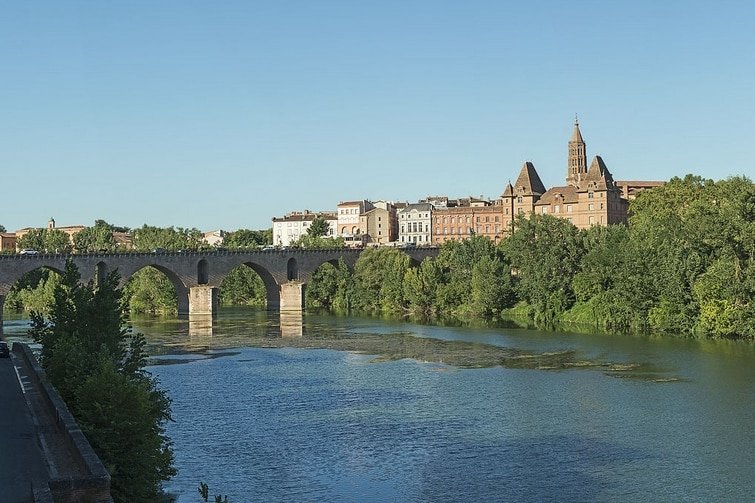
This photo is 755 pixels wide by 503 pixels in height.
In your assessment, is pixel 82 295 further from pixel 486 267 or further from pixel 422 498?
pixel 486 267

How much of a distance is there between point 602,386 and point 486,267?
43.6m

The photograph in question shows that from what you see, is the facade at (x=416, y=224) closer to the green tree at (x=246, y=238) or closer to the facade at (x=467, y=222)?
the facade at (x=467, y=222)

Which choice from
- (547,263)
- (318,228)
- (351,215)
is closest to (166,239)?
(318,228)

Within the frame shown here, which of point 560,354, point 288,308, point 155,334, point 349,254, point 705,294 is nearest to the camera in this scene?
point 560,354

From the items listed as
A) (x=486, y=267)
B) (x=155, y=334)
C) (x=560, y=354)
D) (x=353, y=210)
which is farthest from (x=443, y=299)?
(x=353, y=210)

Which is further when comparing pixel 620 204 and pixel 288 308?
pixel 620 204

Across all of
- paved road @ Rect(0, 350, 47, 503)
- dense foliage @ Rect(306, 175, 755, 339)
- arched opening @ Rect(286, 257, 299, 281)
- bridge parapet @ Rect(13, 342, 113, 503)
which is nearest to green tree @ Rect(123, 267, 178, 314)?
arched opening @ Rect(286, 257, 299, 281)

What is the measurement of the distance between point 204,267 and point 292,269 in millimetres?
12355

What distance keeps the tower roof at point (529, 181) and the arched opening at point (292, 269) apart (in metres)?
39.0

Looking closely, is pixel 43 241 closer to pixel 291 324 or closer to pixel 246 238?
pixel 246 238

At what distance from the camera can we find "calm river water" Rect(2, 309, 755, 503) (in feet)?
87.6

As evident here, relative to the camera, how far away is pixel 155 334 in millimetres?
72812

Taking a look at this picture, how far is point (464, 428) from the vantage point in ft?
111

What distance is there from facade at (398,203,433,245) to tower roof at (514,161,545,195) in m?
25.0
